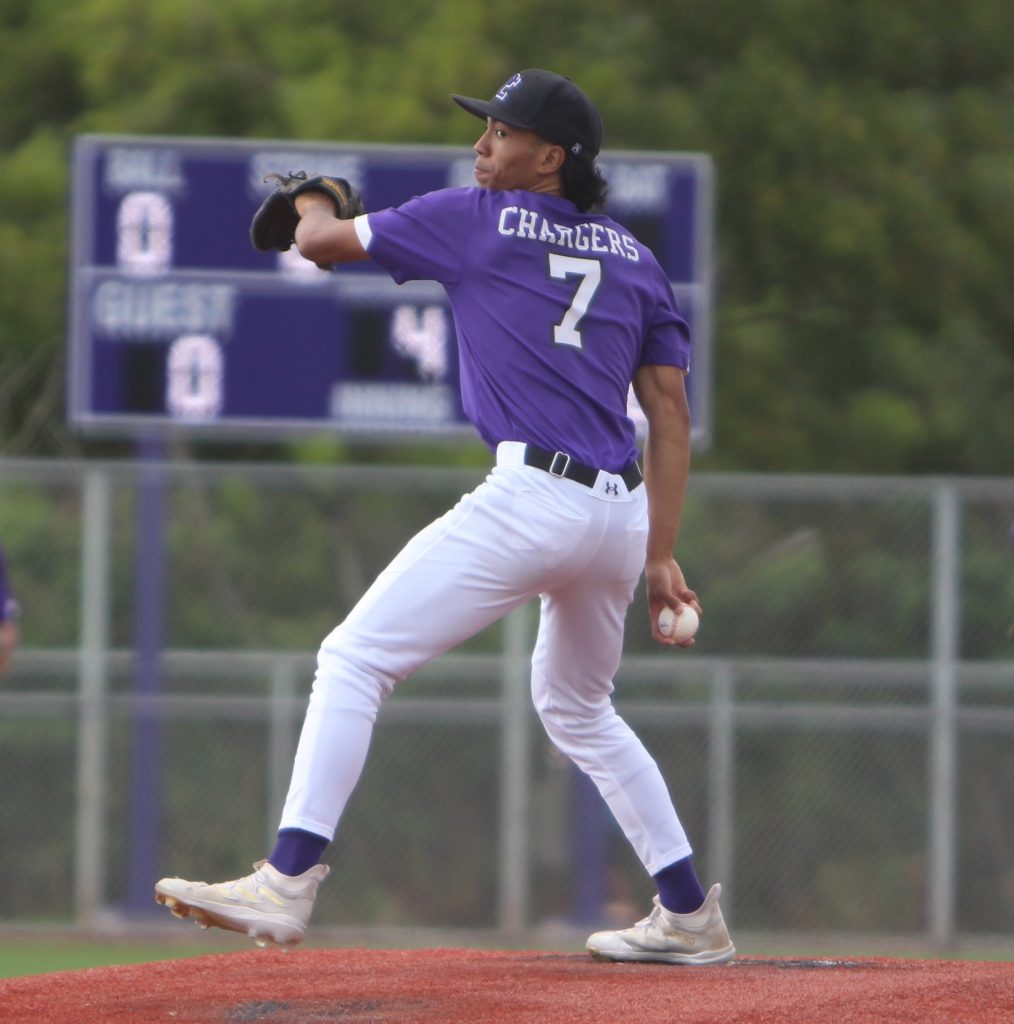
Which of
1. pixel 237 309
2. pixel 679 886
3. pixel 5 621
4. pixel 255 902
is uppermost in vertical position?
pixel 237 309

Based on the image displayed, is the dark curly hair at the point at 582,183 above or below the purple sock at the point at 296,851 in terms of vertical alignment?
above

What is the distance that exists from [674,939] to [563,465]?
1299mm

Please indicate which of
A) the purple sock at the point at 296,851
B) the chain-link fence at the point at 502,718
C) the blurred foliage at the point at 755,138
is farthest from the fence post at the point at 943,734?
the purple sock at the point at 296,851

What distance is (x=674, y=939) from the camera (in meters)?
4.85

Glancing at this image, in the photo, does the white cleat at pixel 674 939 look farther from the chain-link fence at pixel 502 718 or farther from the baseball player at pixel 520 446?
the chain-link fence at pixel 502 718

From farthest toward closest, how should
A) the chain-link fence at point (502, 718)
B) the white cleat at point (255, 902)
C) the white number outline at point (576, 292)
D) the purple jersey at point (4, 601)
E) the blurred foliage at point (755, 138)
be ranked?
the blurred foliage at point (755, 138)
the chain-link fence at point (502, 718)
the purple jersey at point (4, 601)
the white number outline at point (576, 292)
the white cleat at point (255, 902)

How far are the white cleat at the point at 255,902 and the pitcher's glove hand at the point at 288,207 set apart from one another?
1.37 m

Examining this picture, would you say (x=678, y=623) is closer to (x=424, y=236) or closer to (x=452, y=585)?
(x=452, y=585)

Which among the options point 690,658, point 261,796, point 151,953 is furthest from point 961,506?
point 151,953

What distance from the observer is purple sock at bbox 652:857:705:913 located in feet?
15.6

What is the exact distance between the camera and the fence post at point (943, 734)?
10.2 m

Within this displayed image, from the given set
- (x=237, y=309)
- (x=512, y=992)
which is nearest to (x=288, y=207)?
(x=512, y=992)

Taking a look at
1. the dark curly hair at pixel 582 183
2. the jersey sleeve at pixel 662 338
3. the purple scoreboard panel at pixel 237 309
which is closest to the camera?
the dark curly hair at pixel 582 183

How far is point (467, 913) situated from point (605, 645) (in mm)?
5951
